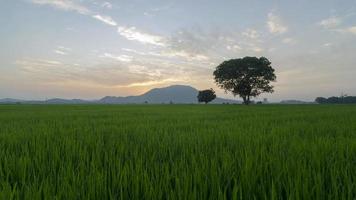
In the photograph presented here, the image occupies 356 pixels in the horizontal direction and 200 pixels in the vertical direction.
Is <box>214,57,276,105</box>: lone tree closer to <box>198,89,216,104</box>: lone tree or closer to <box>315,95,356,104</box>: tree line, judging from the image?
<box>198,89,216,104</box>: lone tree

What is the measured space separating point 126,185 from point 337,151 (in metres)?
2.51

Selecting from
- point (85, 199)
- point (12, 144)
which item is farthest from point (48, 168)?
point (12, 144)

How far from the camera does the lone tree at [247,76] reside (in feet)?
178

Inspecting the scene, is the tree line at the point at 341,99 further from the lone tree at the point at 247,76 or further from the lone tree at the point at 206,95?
the lone tree at the point at 247,76

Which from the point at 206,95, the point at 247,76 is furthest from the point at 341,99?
the point at 247,76

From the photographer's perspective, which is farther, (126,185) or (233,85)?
(233,85)

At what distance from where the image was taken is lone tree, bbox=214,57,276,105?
178 ft

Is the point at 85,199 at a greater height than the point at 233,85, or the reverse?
the point at 233,85

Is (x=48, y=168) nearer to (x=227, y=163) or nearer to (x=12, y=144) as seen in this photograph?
(x=227, y=163)

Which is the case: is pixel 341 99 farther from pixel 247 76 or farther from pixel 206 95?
pixel 247 76

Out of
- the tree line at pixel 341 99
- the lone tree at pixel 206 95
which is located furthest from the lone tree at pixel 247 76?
the tree line at pixel 341 99

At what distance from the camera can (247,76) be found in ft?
179

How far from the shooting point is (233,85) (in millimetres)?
55875

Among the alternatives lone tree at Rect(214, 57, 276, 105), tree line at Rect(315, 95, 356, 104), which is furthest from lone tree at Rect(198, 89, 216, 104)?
tree line at Rect(315, 95, 356, 104)
